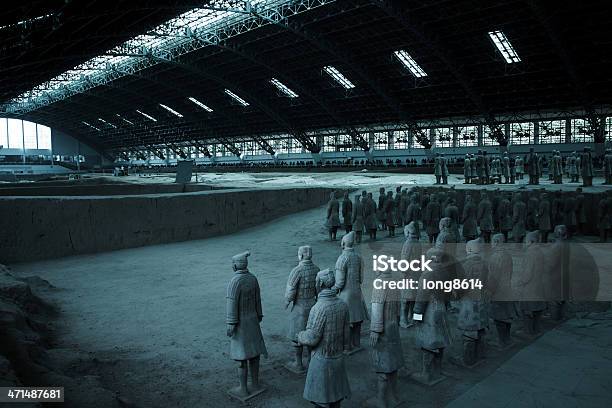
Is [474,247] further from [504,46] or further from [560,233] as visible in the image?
[504,46]

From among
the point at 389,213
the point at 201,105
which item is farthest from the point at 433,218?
the point at 201,105

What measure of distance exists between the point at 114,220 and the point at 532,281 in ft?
27.7

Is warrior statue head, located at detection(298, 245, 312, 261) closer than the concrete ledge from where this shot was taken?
Yes

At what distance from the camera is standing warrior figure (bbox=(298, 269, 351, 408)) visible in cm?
302

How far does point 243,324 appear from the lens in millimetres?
3727

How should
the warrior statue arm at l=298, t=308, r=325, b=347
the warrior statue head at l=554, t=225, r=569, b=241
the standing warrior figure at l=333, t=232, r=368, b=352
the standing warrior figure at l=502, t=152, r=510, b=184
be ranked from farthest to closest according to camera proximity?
1. the standing warrior figure at l=502, t=152, r=510, b=184
2. the warrior statue head at l=554, t=225, r=569, b=241
3. the standing warrior figure at l=333, t=232, r=368, b=352
4. the warrior statue arm at l=298, t=308, r=325, b=347

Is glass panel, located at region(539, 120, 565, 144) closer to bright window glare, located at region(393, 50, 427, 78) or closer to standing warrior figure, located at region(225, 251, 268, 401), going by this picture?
bright window glare, located at region(393, 50, 427, 78)

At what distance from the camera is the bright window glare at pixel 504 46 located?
70.5 ft

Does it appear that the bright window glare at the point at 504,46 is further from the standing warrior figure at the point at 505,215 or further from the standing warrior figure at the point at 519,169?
the standing warrior figure at the point at 505,215

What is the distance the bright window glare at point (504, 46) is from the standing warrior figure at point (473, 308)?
20.5m

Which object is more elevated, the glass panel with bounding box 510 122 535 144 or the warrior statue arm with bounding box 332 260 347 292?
the glass panel with bounding box 510 122 535 144

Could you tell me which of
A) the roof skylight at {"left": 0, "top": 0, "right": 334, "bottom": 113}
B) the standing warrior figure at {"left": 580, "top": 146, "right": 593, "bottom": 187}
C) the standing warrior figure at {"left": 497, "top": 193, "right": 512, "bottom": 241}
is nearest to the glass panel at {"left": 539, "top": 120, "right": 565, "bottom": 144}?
the standing warrior figure at {"left": 580, "top": 146, "right": 593, "bottom": 187}

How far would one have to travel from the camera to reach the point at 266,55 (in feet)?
90.5

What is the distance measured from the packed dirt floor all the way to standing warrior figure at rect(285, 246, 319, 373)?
0.28m
